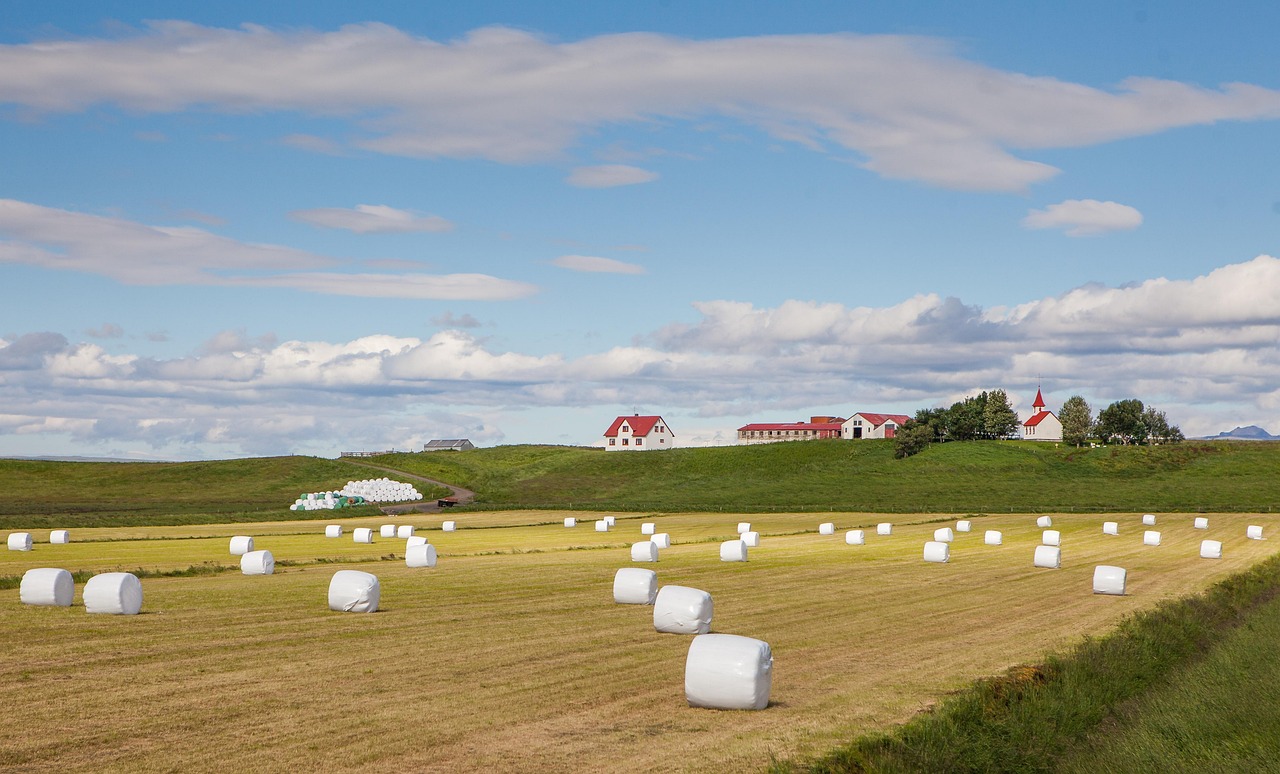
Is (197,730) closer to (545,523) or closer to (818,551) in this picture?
(818,551)

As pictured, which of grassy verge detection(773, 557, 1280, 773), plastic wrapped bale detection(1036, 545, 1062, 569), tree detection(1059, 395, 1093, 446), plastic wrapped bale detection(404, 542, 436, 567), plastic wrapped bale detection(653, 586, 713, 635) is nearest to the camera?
grassy verge detection(773, 557, 1280, 773)

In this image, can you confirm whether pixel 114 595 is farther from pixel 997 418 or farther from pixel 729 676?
pixel 997 418

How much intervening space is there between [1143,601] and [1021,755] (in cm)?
2278

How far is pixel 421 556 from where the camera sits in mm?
46656

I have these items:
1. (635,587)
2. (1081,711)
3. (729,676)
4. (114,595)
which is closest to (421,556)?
(635,587)

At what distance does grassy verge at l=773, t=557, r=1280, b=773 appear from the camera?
52.0 ft

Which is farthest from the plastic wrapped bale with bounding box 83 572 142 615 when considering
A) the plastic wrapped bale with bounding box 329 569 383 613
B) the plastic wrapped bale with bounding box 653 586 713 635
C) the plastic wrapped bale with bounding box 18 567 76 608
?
the plastic wrapped bale with bounding box 653 586 713 635

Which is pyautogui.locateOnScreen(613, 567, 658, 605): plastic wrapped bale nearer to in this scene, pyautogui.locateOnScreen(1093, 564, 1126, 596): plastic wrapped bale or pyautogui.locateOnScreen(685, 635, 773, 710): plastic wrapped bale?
pyautogui.locateOnScreen(685, 635, 773, 710): plastic wrapped bale

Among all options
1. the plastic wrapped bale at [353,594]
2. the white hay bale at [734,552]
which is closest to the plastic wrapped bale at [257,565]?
the plastic wrapped bale at [353,594]

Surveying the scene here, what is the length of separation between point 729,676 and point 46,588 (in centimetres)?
1978

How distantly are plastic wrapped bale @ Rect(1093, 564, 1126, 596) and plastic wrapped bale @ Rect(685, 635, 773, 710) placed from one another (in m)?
23.4

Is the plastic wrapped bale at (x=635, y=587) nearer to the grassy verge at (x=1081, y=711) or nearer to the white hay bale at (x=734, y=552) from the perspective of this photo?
the grassy verge at (x=1081, y=711)

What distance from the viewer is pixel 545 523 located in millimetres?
90688

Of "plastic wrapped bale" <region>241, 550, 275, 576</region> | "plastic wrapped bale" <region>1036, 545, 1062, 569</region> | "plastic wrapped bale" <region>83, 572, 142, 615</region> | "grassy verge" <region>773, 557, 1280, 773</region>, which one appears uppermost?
"plastic wrapped bale" <region>83, 572, 142, 615</region>
